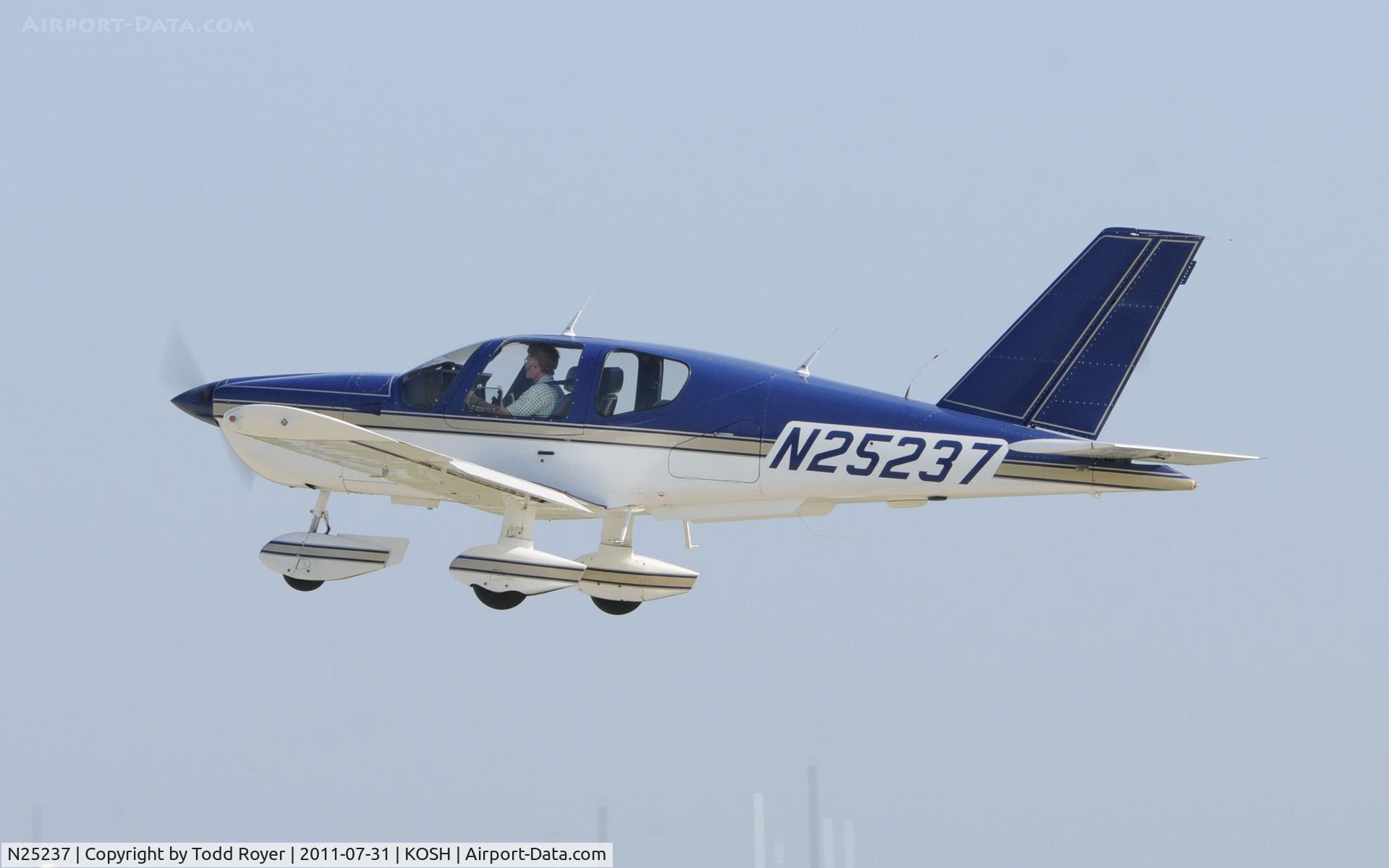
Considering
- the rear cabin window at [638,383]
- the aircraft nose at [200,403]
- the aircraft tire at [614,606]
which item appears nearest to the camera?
the rear cabin window at [638,383]

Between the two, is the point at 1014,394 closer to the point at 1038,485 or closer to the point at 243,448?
the point at 1038,485

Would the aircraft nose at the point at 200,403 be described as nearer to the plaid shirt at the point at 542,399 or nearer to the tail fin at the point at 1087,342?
the plaid shirt at the point at 542,399

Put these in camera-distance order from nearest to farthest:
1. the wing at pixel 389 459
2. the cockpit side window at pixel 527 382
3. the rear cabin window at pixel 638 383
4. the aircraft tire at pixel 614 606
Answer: the wing at pixel 389 459
the rear cabin window at pixel 638 383
the cockpit side window at pixel 527 382
the aircraft tire at pixel 614 606

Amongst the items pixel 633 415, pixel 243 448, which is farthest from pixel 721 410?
pixel 243 448

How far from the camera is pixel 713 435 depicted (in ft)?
53.3

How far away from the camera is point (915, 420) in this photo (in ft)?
52.1

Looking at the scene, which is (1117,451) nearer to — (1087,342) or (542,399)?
(1087,342)

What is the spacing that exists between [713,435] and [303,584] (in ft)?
12.7

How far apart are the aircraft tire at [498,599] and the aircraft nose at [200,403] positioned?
331 centimetres

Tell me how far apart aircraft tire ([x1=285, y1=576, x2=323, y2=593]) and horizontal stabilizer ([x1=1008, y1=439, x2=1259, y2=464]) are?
608 centimetres

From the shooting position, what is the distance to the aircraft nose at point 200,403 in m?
18.0

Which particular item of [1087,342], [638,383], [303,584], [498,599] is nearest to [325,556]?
[303,584]

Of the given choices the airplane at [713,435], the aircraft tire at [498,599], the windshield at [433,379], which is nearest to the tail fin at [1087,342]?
the airplane at [713,435]

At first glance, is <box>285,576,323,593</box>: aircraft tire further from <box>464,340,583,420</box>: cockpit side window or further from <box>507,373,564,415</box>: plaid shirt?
<box>507,373,564,415</box>: plaid shirt
